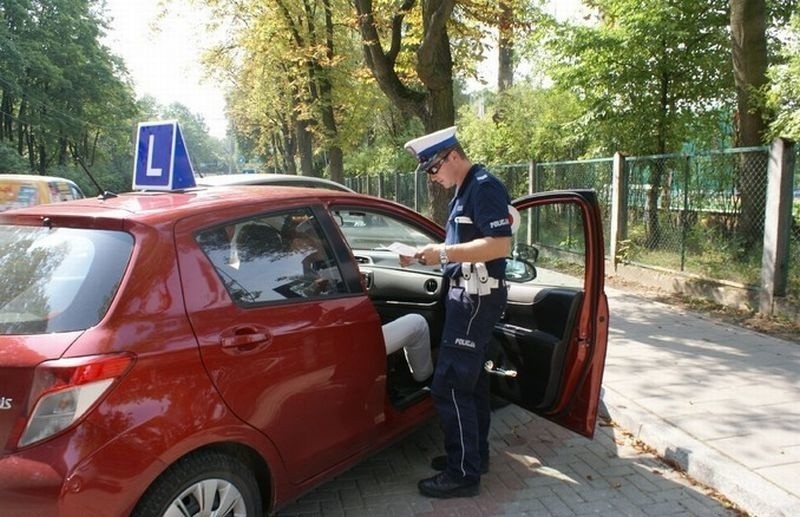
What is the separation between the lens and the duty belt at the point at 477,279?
3215 millimetres

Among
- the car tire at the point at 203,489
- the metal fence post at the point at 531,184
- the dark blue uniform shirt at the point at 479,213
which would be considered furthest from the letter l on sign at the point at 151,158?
the metal fence post at the point at 531,184

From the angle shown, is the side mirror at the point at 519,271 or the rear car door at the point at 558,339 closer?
the rear car door at the point at 558,339

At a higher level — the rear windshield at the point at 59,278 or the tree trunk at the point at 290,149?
the tree trunk at the point at 290,149

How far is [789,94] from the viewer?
7.51 meters

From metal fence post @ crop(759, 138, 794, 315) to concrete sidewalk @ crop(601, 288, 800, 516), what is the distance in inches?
27.4

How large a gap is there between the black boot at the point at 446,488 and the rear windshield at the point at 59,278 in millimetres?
1971

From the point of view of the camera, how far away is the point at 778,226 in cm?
691

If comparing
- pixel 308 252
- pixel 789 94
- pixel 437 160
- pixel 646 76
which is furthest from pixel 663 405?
pixel 646 76

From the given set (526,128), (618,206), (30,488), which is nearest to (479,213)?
(30,488)

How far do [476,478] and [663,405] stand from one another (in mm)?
1829

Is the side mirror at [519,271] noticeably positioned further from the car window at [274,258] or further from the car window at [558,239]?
the car window at [558,239]

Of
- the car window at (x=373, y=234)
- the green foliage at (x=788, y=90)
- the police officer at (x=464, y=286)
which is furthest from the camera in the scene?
the green foliage at (x=788, y=90)

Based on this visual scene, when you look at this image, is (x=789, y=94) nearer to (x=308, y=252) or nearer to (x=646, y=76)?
(x=646, y=76)

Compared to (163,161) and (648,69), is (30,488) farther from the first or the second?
(648,69)
